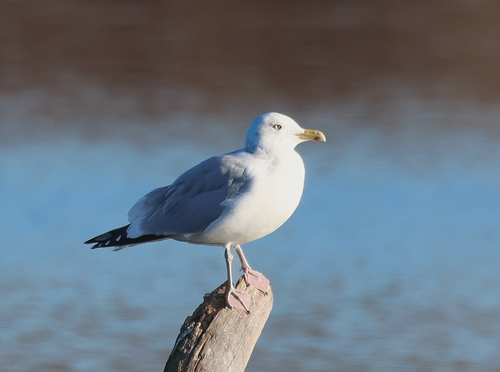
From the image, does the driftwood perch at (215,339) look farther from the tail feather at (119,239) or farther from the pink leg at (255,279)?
the tail feather at (119,239)

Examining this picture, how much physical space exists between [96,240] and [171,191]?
471 mm

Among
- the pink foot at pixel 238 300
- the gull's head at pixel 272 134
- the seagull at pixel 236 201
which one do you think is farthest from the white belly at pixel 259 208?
the pink foot at pixel 238 300

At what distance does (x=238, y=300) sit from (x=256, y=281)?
319 millimetres

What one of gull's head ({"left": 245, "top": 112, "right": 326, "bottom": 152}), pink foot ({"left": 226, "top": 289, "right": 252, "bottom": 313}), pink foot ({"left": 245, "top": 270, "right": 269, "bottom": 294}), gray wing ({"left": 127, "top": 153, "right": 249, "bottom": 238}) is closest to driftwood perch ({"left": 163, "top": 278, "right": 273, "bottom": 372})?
pink foot ({"left": 226, "top": 289, "right": 252, "bottom": 313})

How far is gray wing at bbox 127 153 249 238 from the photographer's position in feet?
10.1

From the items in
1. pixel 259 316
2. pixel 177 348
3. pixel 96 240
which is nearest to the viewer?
pixel 177 348

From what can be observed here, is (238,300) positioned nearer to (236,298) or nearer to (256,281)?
(236,298)

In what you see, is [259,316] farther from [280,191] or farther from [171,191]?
[171,191]

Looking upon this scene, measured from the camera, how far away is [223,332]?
2.68 metres

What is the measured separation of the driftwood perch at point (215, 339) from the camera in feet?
8.42

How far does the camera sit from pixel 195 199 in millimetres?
3205

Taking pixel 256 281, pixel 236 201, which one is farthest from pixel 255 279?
pixel 236 201

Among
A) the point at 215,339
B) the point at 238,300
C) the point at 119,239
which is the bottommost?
the point at 215,339

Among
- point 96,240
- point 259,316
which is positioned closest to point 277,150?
point 259,316
